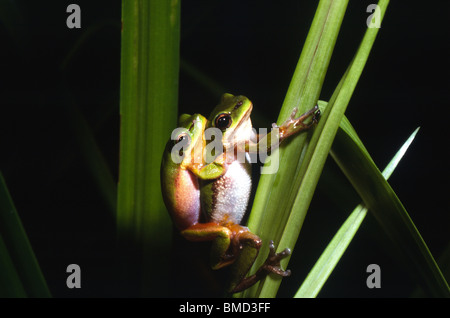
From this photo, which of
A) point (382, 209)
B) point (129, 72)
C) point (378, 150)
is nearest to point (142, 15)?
point (129, 72)

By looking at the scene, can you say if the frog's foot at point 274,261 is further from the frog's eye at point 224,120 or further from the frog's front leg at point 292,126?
the frog's eye at point 224,120

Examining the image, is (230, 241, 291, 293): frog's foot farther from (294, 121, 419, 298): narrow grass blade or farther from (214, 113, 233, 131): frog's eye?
(214, 113, 233, 131): frog's eye

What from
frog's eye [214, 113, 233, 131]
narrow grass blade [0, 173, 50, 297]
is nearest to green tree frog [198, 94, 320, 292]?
frog's eye [214, 113, 233, 131]

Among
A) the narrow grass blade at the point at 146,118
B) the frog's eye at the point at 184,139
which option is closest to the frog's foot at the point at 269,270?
the narrow grass blade at the point at 146,118

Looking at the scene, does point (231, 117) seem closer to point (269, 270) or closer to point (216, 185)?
point (216, 185)

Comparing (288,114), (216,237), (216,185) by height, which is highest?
(288,114)

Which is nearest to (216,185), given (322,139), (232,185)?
(232,185)
